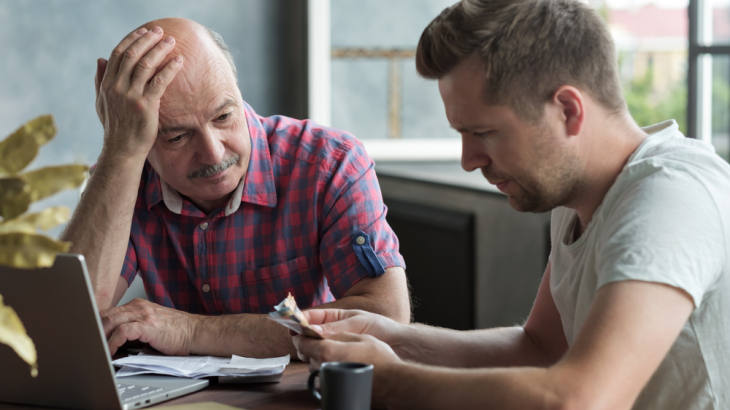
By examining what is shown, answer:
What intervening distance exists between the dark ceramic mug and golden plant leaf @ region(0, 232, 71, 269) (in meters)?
0.37

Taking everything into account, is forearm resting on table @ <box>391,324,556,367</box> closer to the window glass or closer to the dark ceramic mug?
the dark ceramic mug

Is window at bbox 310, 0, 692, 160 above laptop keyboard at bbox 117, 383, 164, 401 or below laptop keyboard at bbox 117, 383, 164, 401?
above

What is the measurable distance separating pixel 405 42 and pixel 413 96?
268mm

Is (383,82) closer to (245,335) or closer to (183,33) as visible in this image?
(183,33)

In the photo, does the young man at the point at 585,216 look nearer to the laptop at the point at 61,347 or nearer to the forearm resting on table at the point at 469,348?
the forearm resting on table at the point at 469,348

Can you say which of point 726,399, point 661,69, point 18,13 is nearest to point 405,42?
point 18,13

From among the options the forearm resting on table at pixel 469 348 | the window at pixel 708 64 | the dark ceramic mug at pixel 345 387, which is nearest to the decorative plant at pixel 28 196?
the dark ceramic mug at pixel 345 387

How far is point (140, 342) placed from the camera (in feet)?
4.40

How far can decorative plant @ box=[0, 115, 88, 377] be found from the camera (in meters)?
0.60

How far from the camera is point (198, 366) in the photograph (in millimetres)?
1175

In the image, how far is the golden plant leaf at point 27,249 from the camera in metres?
0.59

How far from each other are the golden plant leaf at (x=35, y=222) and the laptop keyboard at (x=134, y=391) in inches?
17.8

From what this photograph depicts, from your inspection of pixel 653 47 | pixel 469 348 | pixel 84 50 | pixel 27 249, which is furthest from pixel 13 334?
pixel 653 47

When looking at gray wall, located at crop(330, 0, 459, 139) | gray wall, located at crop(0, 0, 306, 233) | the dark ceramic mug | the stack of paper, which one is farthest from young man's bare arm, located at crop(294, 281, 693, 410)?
gray wall, located at crop(330, 0, 459, 139)
